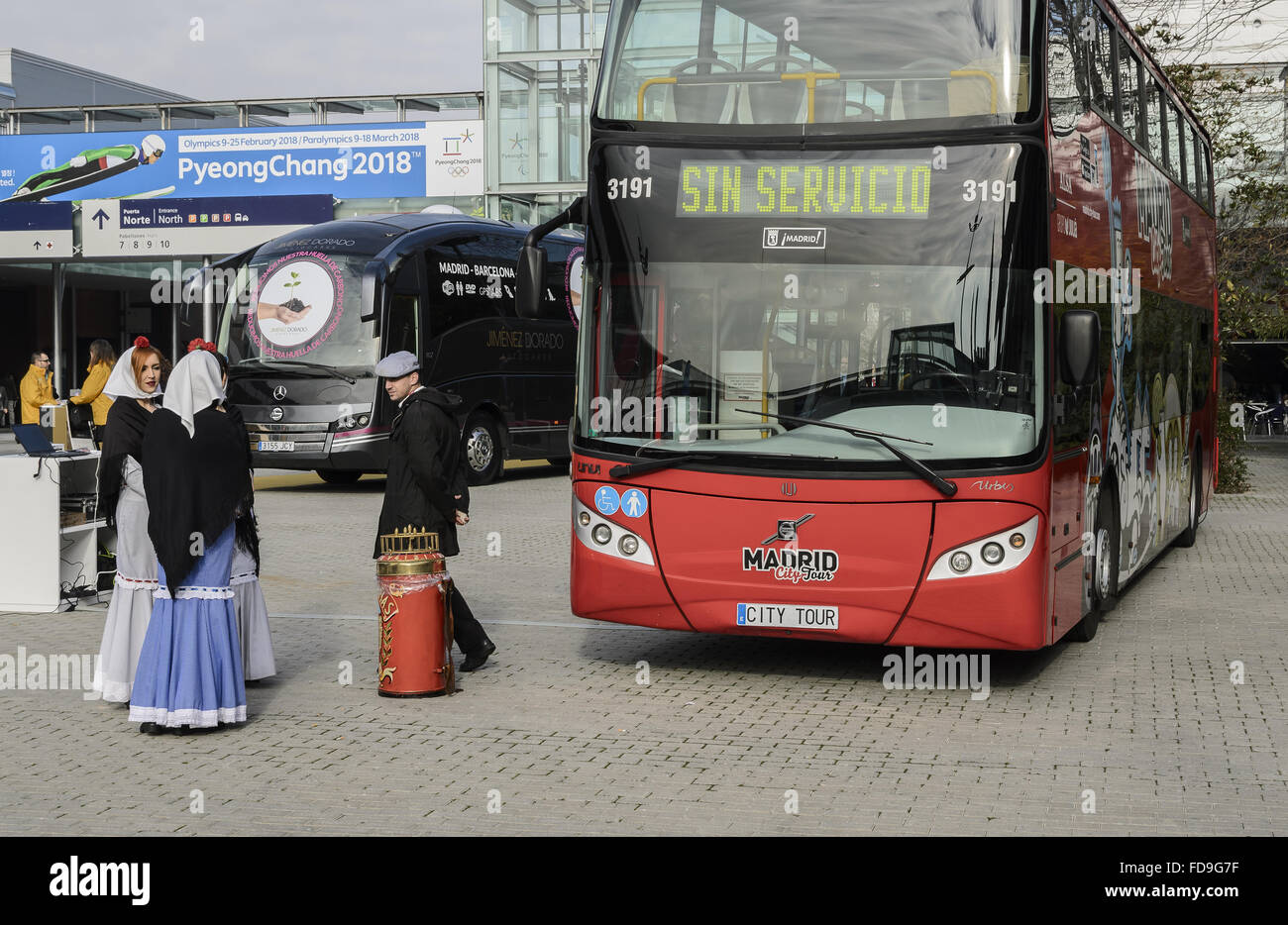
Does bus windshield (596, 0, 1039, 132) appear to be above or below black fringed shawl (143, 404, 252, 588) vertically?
above

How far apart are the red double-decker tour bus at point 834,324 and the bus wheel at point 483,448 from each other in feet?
43.7

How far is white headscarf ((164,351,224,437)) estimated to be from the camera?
281 inches

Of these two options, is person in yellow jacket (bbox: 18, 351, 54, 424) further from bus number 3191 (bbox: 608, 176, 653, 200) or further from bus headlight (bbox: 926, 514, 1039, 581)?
bus headlight (bbox: 926, 514, 1039, 581)

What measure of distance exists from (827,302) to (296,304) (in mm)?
13677

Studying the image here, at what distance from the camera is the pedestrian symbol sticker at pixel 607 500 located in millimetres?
8531

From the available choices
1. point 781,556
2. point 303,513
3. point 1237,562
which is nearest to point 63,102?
point 303,513

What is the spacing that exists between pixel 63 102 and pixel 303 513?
3833 cm

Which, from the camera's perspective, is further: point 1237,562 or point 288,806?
point 1237,562

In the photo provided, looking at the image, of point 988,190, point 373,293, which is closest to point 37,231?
point 373,293

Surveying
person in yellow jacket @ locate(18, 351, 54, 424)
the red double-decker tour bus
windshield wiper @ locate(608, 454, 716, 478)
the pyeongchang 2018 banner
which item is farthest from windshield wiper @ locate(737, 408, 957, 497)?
the pyeongchang 2018 banner

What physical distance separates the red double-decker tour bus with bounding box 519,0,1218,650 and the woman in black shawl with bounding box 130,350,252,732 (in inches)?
83.2

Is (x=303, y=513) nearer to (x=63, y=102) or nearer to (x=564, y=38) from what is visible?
(x=564, y=38)
